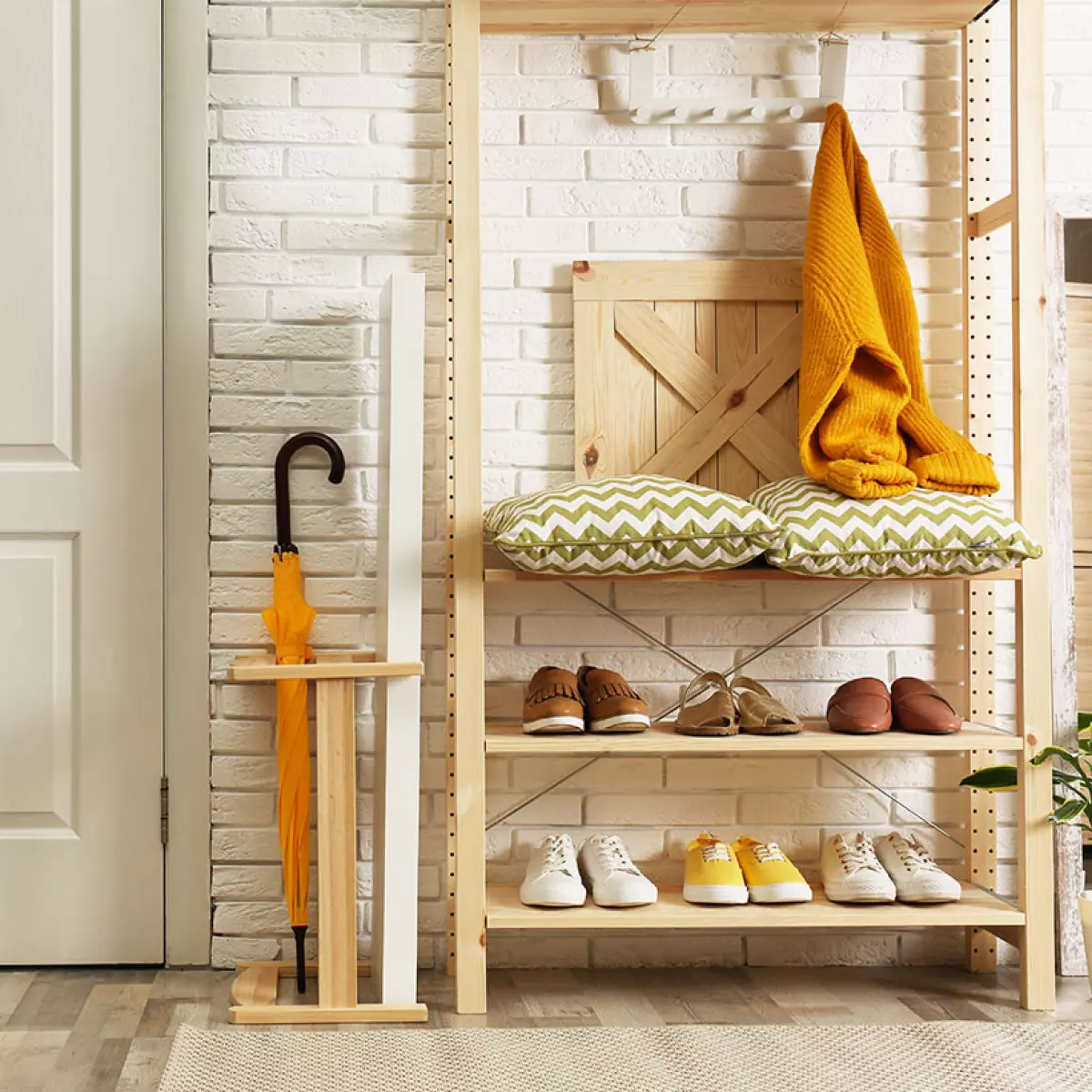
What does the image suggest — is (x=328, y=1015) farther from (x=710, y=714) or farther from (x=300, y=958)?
(x=710, y=714)

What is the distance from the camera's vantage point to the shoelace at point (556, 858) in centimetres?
190

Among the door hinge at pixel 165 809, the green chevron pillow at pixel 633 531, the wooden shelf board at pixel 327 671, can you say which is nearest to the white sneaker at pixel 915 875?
the green chevron pillow at pixel 633 531

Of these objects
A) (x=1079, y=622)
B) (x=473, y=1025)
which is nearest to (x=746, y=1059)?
(x=473, y=1025)

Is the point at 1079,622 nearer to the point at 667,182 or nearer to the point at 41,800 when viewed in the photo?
the point at 667,182

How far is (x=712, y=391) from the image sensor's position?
83.3 inches

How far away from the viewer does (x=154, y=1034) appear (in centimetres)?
178

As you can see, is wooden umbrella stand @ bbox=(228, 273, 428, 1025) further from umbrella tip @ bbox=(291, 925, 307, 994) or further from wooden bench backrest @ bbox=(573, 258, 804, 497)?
wooden bench backrest @ bbox=(573, 258, 804, 497)

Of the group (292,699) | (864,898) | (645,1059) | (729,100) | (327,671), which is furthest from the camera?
(729,100)

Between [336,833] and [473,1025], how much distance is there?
347 mm

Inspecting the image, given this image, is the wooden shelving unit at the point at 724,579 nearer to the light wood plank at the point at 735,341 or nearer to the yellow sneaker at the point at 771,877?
the yellow sneaker at the point at 771,877

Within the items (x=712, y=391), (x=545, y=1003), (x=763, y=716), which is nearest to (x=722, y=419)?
(x=712, y=391)

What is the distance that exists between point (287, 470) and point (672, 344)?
0.69 m

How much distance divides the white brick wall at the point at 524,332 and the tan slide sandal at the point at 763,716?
225 millimetres

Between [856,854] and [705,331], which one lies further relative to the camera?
[705,331]
